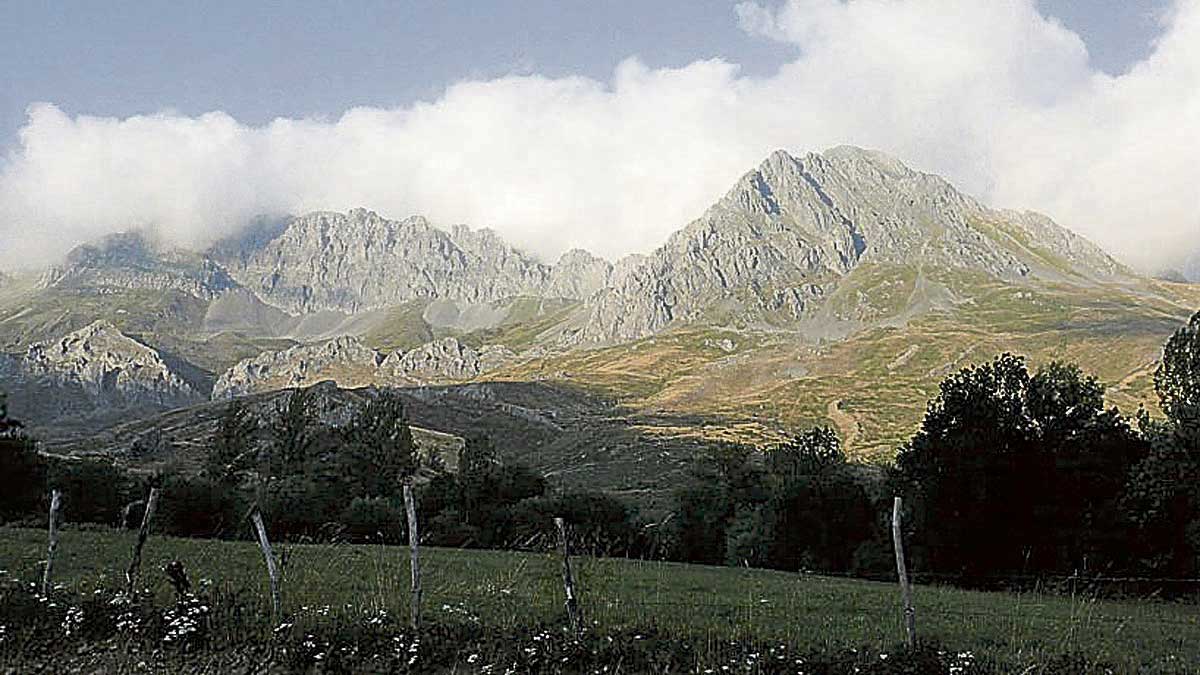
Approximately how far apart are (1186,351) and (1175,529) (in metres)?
9.12

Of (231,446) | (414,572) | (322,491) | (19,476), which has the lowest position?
(414,572)

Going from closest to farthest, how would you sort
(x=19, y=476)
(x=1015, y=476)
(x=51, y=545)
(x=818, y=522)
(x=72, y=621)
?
(x=72, y=621), (x=51, y=545), (x=1015, y=476), (x=818, y=522), (x=19, y=476)

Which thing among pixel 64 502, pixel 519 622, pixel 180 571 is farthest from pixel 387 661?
pixel 64 502

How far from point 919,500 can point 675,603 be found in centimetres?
2787

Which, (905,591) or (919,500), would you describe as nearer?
(905,591)

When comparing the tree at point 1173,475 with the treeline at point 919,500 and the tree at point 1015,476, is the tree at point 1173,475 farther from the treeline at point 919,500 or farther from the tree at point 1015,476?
the tree at point 1015,476

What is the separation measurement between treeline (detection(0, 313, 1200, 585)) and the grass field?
401 cm

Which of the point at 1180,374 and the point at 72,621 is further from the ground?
the point at 1180,374

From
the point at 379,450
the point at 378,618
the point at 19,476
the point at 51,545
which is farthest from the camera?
the point at 379,450

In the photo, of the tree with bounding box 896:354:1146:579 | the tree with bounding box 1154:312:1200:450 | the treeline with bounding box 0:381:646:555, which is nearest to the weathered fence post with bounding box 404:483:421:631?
the treeline with bounding box 0:381:646:555

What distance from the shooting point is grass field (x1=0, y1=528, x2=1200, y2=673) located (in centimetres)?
1556

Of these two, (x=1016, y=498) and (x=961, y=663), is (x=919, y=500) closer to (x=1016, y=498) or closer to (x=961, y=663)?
(x=1016, y=498)

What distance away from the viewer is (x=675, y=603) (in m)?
20.9

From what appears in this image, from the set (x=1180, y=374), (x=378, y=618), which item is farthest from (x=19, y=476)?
(x=1180, y=374)
